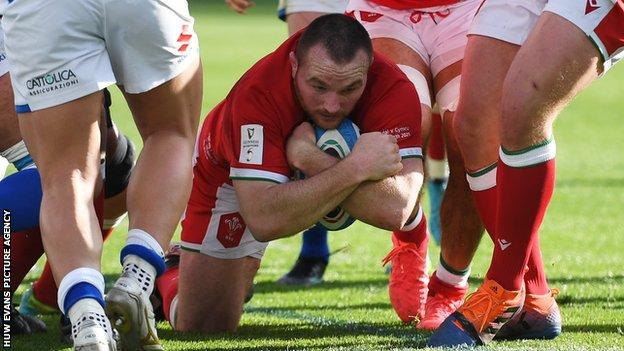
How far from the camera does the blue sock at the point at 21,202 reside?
198 inches

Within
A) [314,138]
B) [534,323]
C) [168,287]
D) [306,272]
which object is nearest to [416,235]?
[534,323]

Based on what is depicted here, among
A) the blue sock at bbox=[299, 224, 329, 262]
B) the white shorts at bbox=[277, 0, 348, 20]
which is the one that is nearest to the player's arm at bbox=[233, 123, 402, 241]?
the white shorts at bbox=[277, 0, 348, 20]

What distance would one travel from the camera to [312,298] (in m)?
6.65

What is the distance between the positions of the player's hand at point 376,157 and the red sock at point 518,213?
1.35 feet

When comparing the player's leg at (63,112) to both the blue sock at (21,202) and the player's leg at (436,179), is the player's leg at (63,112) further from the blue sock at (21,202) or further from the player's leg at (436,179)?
the player's leg at (436,179)

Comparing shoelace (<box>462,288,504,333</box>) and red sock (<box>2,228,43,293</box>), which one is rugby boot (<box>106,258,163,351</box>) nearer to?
Result: red sock (<box>2,228,43,293</box>)

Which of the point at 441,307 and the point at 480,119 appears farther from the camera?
the point at 441,307

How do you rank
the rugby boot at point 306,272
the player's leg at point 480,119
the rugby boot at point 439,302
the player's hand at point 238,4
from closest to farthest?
the player's leg at point 480,119, the rugby boot at point 439,302, the player's hand at point 238,4, the rugby boot at point 306,272

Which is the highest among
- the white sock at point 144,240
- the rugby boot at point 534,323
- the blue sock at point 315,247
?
the white sock at point 144,240

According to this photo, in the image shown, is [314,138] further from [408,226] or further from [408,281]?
[408,281]

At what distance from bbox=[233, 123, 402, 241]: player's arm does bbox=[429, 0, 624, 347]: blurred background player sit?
0.46 m

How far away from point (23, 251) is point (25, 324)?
445 mm

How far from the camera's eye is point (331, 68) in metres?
4.77

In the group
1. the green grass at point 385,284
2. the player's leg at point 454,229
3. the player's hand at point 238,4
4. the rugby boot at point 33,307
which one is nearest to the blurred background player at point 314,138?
the green grass at point 385,284
